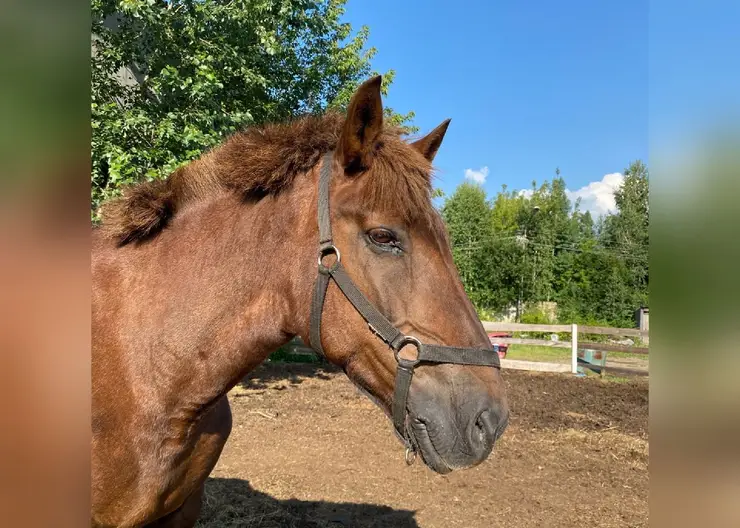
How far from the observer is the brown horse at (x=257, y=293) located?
6.26 feet

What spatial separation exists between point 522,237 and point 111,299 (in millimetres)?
31004

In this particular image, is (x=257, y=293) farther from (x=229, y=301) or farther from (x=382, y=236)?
(x=382, y=236)

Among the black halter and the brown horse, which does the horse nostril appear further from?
the black halter

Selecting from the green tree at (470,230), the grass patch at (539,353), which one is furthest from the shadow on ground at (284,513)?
the green tree at (470,230)

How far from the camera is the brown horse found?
191cm

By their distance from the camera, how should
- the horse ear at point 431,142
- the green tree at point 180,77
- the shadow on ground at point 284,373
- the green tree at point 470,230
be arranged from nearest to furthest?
the horse ear at point 431,142
the green tree at point 180,77
the shadow on ground at point 284,373
the green tree at point 470,230

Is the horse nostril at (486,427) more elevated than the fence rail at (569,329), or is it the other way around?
the horse nostril at (486,427)

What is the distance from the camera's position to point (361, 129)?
2.07 m

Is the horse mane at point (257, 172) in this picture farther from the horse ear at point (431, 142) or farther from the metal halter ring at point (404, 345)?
the metal halter ring at point (404, 345)

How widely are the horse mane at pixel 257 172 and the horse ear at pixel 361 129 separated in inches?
2.3

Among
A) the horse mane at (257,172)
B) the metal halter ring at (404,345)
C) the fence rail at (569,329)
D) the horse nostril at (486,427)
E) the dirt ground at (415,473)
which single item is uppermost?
the horse mane at (257,172)

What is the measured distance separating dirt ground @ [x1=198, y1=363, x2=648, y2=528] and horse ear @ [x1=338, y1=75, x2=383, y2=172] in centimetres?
405

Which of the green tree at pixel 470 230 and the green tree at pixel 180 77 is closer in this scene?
the green tree at pixel 180 77

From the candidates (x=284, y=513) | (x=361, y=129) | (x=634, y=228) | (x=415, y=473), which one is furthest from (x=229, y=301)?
(x=415, y=473)
